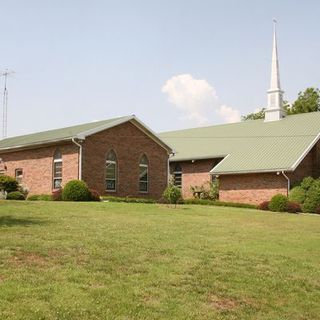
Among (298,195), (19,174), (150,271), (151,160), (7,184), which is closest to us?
(150,271)

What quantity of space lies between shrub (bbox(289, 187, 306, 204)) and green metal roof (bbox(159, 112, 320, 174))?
1.36 m

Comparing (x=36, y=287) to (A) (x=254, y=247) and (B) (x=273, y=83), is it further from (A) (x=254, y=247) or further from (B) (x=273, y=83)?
(B) (x=273, y=83)

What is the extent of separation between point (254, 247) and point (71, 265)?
5.87 meters

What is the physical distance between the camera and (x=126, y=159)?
34.4 metres

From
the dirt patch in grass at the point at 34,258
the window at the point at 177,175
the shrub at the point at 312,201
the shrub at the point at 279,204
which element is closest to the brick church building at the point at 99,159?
the window at the point at 177,175

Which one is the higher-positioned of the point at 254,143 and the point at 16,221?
the point at 254,143

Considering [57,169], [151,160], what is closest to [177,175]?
[151,160]

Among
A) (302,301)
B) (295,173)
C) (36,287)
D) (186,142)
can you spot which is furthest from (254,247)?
(186,142)

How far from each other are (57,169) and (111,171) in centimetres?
335

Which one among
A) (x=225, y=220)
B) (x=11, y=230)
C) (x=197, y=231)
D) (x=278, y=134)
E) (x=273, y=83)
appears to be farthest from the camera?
(x=273, y=83)

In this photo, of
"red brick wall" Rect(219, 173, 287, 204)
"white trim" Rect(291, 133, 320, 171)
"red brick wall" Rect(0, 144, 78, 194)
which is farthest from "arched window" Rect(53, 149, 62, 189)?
"white trim" Rect(291, 133, 320, 171)

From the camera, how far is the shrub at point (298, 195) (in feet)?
105

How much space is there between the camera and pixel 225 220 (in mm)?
21016

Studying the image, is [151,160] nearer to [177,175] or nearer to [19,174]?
[177,175]
